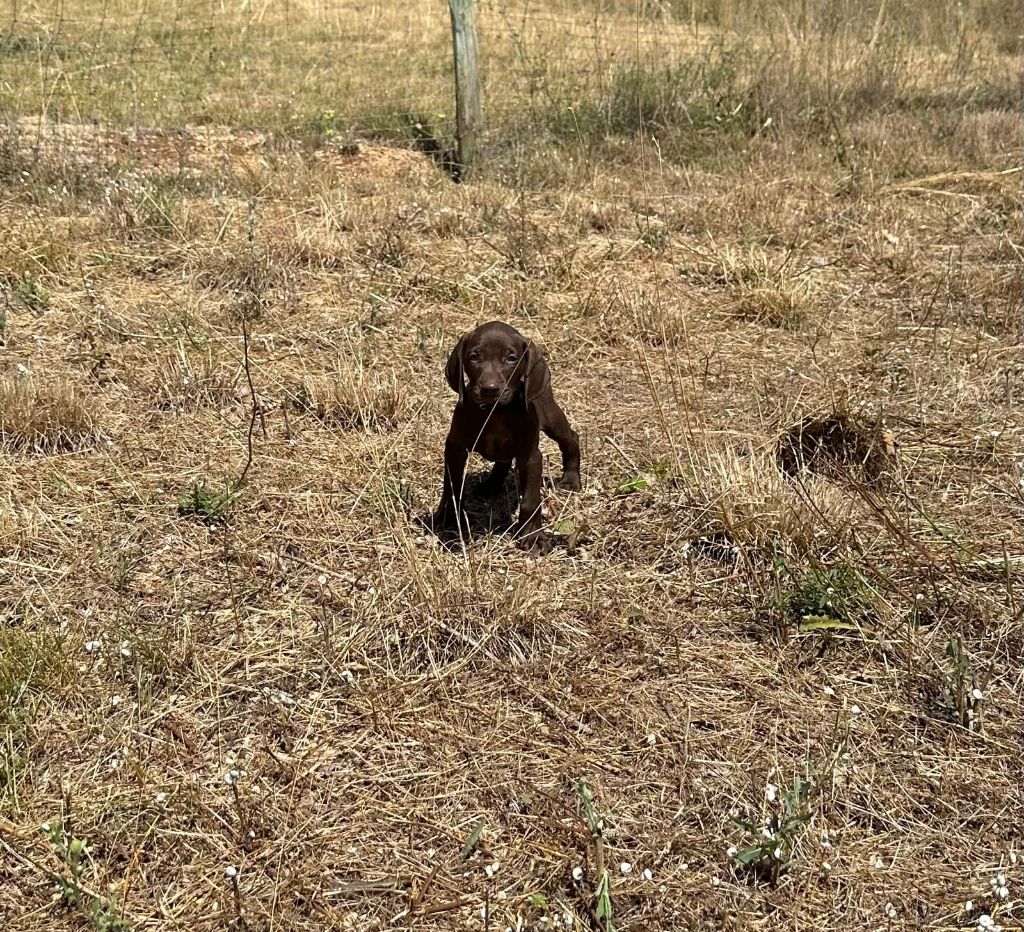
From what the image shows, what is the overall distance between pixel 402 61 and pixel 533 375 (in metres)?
8.18

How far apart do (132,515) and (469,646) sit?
4.68 feet

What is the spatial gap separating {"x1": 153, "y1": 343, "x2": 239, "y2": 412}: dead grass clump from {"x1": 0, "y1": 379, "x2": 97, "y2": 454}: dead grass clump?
371 millimetres

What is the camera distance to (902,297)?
5.48 m

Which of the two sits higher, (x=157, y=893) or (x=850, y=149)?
(x=850, y=149)

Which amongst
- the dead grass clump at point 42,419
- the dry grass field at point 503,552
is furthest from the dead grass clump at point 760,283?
the dead grass clump at point 42,419

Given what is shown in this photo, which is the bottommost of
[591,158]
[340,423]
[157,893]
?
[157,893]

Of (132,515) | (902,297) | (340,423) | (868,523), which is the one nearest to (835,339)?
(902,297)

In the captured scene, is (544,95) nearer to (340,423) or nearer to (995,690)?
(340,423)

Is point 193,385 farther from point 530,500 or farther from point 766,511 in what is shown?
point 766,511

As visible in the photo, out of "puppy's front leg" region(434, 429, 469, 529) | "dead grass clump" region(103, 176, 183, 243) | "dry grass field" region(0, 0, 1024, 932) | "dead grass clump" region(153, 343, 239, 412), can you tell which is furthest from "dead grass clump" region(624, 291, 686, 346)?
"dead grass clump" region(103, 176, 183, 243)

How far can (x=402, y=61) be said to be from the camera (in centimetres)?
1011

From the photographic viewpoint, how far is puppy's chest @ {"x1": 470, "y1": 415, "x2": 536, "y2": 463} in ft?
10.3

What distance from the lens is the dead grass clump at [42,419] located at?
3746mm

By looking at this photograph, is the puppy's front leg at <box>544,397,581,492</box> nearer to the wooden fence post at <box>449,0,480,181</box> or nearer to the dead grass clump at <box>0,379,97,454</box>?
the dead grass clump at <box>0,379,97,454</box>
